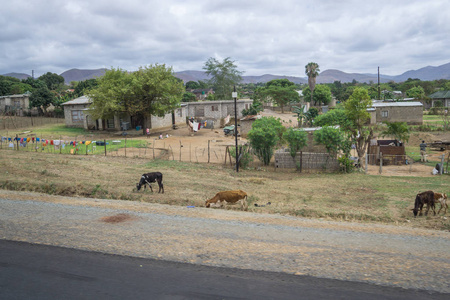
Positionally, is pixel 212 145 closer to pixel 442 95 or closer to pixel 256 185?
pixel 256 185

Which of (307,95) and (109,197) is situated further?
(307,95)

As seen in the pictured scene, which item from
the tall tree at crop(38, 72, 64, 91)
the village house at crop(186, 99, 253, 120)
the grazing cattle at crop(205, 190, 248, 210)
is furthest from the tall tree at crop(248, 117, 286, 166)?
the tall tree at crop(38, 72, 64, 91)

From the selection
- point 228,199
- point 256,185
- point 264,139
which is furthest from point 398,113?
point 228,199

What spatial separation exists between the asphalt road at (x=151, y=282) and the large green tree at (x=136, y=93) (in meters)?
33.0

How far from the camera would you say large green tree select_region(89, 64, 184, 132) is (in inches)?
1575

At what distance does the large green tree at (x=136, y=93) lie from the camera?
1575 inches

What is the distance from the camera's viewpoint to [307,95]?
86812 mm

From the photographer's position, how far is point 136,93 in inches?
1613

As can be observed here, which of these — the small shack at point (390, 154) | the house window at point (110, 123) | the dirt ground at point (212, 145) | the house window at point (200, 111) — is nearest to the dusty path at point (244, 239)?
the dirt ground at point (212, 145)

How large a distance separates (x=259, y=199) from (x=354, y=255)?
693cm

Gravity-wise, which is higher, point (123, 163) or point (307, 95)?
point (307, 95)

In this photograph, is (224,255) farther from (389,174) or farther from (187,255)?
(389,174)

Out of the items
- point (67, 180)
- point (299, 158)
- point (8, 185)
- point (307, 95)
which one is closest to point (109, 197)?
point (67, 180)

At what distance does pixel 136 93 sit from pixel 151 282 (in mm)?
35933
